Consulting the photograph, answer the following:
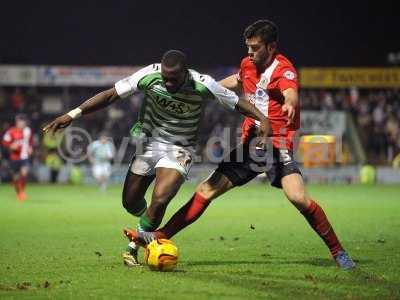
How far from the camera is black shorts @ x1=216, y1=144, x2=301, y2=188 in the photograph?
29.7 ft

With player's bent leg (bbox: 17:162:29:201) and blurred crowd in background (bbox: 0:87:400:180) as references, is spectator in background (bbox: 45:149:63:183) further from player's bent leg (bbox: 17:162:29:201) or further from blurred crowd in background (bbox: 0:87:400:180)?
player's bent leg (bbox: 17:162:29:201)

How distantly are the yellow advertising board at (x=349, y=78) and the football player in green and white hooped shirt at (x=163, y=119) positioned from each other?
27.5 meters

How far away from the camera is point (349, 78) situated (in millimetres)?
36656

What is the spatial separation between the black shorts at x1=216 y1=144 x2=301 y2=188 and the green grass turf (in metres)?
0.97

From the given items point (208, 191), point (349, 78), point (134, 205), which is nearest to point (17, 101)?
point (349, 78)

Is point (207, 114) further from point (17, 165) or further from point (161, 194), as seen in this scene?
point (161, 194)

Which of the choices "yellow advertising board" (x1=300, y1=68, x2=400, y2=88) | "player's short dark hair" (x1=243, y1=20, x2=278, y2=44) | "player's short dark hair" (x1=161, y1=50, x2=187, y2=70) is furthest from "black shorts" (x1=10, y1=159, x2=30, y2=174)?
"player's short dark hair" (x1=161, y1=50, x2=187, y2=70)

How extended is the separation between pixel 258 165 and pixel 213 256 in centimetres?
159

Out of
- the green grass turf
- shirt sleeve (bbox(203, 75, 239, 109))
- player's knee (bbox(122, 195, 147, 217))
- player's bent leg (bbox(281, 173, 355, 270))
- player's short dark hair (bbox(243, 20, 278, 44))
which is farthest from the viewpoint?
player's knee (bbox(122, 195, 147, 217))

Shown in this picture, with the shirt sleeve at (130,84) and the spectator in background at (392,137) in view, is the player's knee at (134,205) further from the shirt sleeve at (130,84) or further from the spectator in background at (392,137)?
the spectator in background at (392,137)

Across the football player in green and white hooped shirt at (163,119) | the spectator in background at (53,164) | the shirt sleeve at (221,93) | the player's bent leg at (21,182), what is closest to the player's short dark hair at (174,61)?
the football player in green and white hooped shirt at (163,119)

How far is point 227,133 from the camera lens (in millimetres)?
32344

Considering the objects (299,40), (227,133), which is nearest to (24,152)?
(227,133)

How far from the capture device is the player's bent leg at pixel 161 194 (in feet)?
28.8
